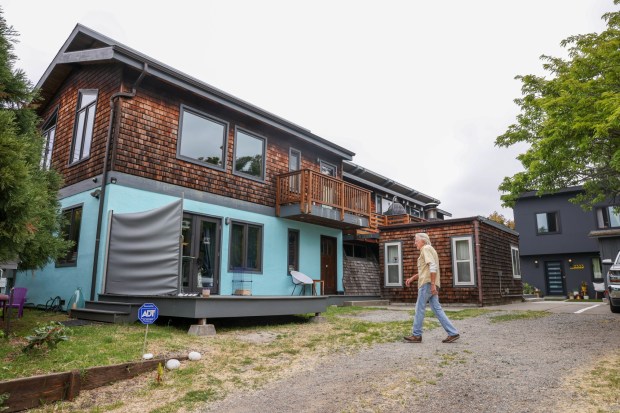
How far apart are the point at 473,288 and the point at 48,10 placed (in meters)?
20.8

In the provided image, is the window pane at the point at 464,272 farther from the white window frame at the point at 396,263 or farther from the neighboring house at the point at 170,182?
the neighboring house at the point at 170,182

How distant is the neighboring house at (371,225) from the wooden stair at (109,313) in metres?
9.29

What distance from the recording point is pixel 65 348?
5254 mm

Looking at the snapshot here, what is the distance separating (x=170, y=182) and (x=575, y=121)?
862 cm

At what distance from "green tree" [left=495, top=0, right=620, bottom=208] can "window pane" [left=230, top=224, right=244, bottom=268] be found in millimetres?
7406

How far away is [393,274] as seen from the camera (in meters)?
16.0

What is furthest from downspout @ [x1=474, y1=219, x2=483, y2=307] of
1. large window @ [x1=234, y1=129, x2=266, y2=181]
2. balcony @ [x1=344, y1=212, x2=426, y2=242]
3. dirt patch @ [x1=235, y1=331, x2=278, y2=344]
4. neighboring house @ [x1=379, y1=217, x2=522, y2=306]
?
dirt patch @ [x1=235, y1=331, x2=278, y2=344]

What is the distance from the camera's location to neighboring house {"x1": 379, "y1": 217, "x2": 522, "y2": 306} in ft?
46.8

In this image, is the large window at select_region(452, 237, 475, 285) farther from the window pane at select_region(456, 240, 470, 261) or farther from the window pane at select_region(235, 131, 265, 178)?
the window pane at select_region(235, 131, 265, 178)

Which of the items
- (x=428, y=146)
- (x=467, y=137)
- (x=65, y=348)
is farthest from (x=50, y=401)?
(x=428, y=146)

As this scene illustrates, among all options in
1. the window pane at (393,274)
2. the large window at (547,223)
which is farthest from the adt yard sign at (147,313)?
the large window at (547,223)

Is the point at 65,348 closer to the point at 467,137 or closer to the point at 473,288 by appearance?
the point at 473,288

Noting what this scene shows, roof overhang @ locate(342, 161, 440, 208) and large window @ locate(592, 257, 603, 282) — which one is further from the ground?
roof overhang @ locate(342, 161, 440, 208)

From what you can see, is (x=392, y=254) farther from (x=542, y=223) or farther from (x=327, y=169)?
(x=542, y=223)
